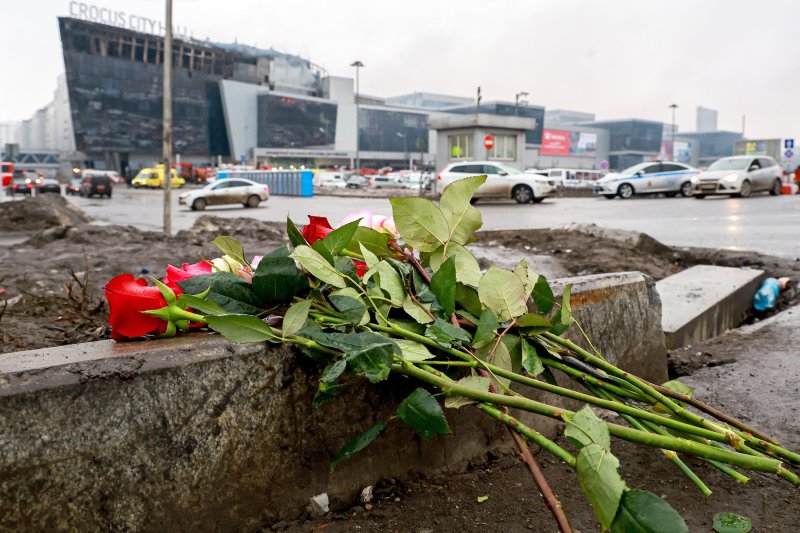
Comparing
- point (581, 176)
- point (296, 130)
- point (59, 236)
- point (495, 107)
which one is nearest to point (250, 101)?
point (296, 130)

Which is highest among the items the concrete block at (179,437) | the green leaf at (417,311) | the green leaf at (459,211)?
the green leaf at (459,211)

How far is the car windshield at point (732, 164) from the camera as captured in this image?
23906 millimetres

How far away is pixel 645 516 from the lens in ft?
3.84

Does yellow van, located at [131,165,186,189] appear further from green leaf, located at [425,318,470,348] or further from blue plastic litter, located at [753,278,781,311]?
green leaf, located at [425,318,470,348]

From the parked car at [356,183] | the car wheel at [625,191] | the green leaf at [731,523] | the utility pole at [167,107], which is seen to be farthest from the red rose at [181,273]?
the parked car at [356,183]

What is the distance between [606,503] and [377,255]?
3.15 ft

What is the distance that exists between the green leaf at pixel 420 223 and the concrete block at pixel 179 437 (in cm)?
41

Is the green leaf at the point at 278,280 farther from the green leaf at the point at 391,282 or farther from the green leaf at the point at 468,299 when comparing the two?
the green leaf at the point at 468,299

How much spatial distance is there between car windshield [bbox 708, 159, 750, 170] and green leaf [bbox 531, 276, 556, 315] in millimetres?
25005

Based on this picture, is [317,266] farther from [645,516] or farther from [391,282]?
[645,516]

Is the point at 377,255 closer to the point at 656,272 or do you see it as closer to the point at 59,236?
the point at 656,272

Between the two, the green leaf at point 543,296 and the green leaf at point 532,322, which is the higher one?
the green leaf at point 543,296

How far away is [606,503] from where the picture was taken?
120cm

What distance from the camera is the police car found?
2662 cm
